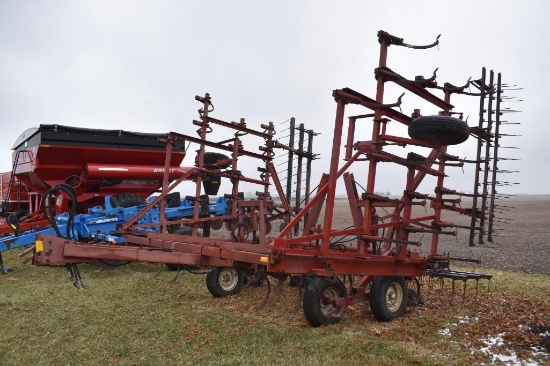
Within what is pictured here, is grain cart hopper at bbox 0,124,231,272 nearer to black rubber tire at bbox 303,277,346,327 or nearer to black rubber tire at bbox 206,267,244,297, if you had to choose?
black rubber tire at bbox 206,267,244,297

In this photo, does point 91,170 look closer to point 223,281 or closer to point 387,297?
point 223,281

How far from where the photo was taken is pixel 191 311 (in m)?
6.23

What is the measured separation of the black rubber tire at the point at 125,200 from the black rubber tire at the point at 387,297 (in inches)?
258

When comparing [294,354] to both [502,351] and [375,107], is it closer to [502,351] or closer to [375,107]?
[502,351]

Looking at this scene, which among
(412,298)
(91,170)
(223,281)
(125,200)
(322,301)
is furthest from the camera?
(125,200)

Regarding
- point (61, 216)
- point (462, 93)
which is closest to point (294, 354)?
point (462, 93)

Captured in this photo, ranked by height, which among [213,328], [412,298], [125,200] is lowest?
[213,328]

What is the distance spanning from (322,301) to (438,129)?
2480mm

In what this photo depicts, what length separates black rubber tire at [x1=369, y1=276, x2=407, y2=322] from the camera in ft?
18.9

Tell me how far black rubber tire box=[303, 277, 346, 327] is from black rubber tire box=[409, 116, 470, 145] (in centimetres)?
204

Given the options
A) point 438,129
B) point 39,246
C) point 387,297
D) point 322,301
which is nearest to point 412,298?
point 387,297

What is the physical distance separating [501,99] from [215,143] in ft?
36.3

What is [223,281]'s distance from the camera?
7.39 m

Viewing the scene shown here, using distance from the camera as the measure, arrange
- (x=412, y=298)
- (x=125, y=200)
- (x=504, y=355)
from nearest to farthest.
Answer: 1. (x=504, y=355)
2. (x=412, y=298)
3. (x=125, y=200)
